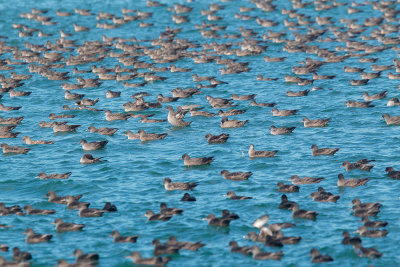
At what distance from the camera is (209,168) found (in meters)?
33.1

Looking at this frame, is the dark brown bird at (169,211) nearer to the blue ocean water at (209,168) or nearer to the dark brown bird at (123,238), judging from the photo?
the blue ocean water at (209,168)

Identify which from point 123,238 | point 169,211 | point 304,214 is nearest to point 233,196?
point 169,211

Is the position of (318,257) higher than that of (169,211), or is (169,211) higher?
(169,211)

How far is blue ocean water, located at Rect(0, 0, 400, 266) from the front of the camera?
25.2 meters

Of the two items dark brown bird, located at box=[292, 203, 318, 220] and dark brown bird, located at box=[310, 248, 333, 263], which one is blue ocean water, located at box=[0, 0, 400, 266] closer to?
dark brown bird, located at box=[292, 203, 318, 220]

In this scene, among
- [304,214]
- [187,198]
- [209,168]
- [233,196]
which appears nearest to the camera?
[304,214]

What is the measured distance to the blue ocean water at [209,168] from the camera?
82.8 feet

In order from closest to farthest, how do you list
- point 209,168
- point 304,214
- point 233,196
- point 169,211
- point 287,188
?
point 304,214 < point 169,211 < point 233,196 < point 287,188 < point 209,168

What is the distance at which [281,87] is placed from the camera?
46531 millimetres

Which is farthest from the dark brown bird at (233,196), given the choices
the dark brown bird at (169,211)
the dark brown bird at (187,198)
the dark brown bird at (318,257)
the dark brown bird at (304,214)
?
the dark brown bird at (318,257)

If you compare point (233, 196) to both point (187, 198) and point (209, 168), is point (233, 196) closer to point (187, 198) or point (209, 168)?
point (187, 198)

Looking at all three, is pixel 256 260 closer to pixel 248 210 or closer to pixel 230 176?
pixel 248 210

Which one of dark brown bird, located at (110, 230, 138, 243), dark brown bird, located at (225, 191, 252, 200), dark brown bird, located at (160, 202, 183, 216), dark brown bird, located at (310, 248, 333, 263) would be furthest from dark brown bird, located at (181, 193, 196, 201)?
dark brown bird, located at (310, 248, 333, 263)

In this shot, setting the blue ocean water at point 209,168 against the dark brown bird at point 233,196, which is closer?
the blue ocean water at point 209,168
